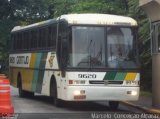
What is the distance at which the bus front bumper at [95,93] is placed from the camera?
62.5 feet

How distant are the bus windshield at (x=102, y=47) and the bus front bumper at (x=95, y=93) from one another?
2.46 ft

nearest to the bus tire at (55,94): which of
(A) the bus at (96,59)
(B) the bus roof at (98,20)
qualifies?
(A) the bus at (96,59)

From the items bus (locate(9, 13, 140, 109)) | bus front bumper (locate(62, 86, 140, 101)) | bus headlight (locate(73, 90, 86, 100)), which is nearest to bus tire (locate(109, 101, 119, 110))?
bus (locate(9, 13, 140, 109))

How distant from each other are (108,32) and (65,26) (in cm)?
151

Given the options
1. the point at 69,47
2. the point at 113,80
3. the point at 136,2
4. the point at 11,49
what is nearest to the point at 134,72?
the point at 113,80

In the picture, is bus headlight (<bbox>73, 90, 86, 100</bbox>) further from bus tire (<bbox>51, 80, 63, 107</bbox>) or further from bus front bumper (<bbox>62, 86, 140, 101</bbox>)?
bus tire (<bbox>51, 80, 63, 107</bbox>)

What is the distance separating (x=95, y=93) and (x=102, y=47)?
160cm

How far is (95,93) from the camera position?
62.7ft

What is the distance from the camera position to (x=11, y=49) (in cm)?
3002

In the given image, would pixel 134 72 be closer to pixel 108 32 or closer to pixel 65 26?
pixel 108 32

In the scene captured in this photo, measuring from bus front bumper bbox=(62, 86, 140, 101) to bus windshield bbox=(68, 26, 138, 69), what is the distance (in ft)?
2.46

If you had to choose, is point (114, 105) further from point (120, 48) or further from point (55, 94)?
point (120, 48)

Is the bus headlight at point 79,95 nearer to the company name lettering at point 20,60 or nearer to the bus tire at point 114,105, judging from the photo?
the bus tire at point 114,105

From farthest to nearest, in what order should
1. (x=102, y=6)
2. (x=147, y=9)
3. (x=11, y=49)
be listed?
(x=102, y=6) < (x=11, y=49) < (x=147, y=9)
